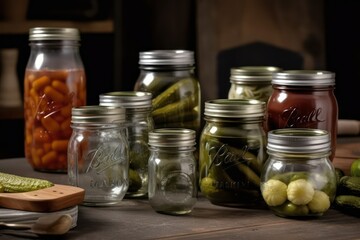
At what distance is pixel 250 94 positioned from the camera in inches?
60.4

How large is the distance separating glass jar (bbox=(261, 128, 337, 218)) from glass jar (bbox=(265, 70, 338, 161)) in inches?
4.1

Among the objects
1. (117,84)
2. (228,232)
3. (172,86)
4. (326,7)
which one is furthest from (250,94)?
(326,7)

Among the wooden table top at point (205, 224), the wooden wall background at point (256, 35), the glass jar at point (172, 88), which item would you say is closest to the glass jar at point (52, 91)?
the glass jar at point (172, 88)

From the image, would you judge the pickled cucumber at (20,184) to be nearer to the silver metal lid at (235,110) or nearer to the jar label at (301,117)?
the silver metal lid at (235,110)

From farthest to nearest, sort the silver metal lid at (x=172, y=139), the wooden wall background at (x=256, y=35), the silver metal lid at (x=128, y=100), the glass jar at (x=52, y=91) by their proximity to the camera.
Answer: the wooden wall background at (x=256, y=35)
the glass jar at (x=52, y=91)
the silver metal lid at (x=128, y=100)
the silver metal lid at (x=172, y=139)

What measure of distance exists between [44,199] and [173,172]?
209mm

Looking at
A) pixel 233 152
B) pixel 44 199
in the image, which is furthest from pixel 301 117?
pixel 44 199

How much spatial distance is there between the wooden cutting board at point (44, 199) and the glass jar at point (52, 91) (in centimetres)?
35

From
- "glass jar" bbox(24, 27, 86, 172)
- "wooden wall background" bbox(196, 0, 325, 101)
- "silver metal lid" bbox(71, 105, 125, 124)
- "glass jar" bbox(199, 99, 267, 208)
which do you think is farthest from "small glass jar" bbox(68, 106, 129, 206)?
"wooden wall background" bbox(196, 0, 325, 101)

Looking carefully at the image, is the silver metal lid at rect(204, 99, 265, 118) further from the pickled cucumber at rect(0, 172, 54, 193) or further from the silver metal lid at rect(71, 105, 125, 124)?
the pickled cucumber at rect(0, 172, 54, 193)

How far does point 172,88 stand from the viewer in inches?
59.2

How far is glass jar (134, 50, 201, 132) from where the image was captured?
150 centimetres

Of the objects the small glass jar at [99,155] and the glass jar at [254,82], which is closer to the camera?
the small glass jar at [99,155]

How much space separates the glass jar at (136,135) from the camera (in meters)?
1.42
